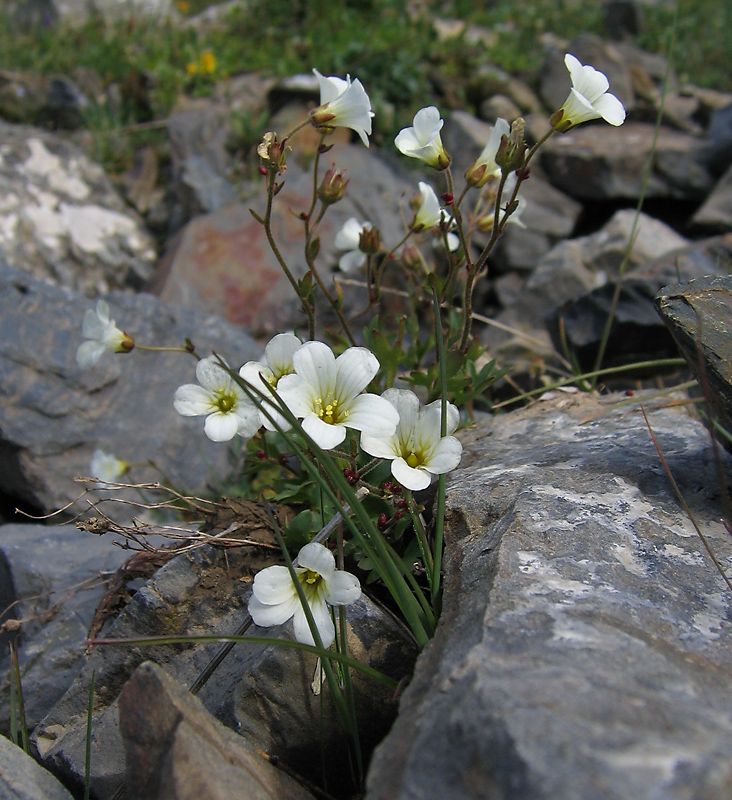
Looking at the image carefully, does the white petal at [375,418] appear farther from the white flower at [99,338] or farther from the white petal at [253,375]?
the white flower at [99,338]

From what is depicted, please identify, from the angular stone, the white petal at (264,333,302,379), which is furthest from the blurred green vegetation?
the white petal at (264,333,302,379)

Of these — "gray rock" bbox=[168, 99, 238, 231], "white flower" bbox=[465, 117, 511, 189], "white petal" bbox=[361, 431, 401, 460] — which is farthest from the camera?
"gray rock" bbox=[168, 99, 238, 231]

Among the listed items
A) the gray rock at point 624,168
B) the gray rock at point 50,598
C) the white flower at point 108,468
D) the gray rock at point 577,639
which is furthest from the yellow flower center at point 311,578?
the gray rock at point 624,168

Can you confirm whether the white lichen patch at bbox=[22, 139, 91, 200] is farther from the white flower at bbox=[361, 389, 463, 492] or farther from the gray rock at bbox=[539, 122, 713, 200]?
the white flower at bbox=[361, 389, 463, 492]

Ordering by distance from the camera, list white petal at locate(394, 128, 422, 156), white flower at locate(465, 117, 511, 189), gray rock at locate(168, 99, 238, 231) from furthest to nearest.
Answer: gray rock at locate(168, 99, 238, 231)
white flower at locate(465, 117, 511, 189)
white petal at locate(394, 128, 422, 156)

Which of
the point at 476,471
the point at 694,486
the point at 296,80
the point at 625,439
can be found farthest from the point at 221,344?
the point at 296,80

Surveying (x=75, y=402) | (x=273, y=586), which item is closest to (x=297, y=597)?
(x=273, y=586)

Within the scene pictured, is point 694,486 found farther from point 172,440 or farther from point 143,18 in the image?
point 143,18

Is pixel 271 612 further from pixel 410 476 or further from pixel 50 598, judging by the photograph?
pixel 50 598
